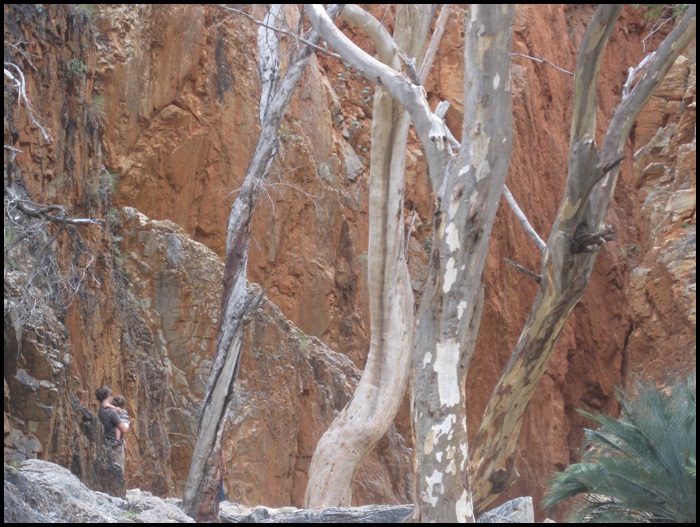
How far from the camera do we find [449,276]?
6109 millimetres

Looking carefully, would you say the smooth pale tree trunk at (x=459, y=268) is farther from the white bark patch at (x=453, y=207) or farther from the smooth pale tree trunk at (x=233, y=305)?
the smooth pale tree trunk at (x=233, y=305)

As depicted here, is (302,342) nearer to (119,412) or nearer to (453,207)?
(119,412)

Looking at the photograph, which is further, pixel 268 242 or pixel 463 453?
pixel 268 242

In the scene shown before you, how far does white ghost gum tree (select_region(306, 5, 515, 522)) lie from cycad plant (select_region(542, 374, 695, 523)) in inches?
98.6

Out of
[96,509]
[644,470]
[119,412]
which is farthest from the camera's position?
[119,412]

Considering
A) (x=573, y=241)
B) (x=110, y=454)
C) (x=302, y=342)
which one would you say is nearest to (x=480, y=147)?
(x=573, y=241)

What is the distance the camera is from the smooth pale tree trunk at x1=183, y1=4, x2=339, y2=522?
8.63 meters

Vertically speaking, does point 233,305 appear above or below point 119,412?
above

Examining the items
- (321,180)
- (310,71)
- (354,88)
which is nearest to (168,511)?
(321,180)

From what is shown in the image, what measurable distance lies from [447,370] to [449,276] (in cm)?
69

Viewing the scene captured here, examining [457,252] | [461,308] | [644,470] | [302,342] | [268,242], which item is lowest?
[644,470]

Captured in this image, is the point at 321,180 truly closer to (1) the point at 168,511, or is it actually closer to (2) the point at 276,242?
(2) the point at 276,242

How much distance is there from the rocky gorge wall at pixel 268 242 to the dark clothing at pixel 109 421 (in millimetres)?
309

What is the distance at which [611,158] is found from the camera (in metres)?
7.72
